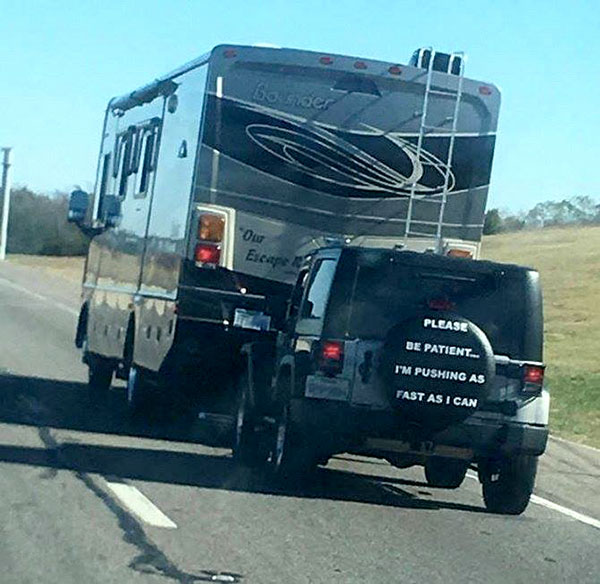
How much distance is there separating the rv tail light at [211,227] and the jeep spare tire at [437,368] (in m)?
3.67

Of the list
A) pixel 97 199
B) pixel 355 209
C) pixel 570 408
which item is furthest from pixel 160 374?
pixel 570 408

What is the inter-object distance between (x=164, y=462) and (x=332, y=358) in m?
2.48

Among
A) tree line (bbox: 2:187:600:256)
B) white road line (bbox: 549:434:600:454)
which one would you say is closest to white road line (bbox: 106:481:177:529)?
white road line (bbox: 549:434:600:454)

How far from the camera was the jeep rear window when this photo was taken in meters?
12.0

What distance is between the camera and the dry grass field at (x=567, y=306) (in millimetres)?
22609

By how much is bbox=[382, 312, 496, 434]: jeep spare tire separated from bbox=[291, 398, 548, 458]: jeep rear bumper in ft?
0.58

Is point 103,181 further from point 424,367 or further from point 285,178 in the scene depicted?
point 424,367

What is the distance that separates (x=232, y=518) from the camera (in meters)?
11.0

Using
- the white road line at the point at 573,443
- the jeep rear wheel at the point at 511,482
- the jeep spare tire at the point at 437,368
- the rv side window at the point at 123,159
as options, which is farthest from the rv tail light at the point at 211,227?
the white road line at the point at 573,443

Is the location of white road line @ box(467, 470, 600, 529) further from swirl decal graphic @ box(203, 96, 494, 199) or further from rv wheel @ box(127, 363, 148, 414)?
rv wheel @ box(127, 363, 148, 414)

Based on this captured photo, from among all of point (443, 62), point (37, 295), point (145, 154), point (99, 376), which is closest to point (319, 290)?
point (443, 62)

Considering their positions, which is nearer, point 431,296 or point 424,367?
point 424,367

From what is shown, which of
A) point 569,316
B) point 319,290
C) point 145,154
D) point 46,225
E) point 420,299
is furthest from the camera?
point 46,225

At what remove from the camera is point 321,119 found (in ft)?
49.8
